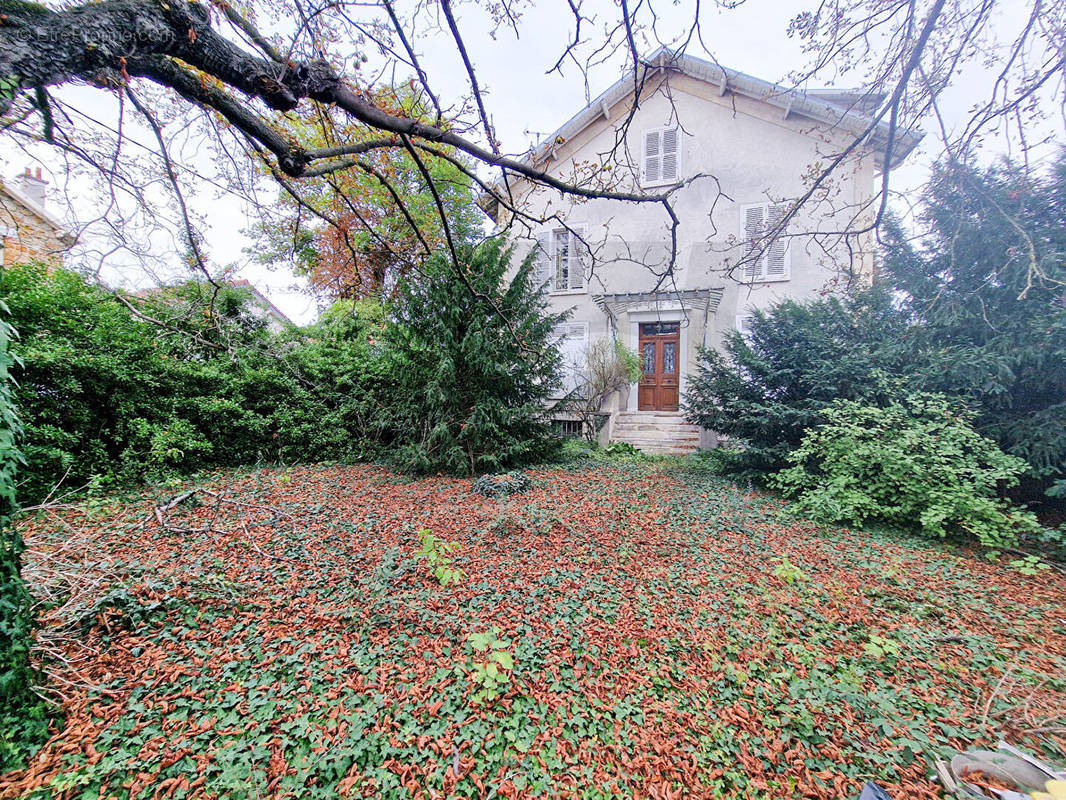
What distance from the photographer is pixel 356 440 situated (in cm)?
692

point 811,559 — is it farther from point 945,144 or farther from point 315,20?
point 315,20

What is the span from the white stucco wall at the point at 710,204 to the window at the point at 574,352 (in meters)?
0.26

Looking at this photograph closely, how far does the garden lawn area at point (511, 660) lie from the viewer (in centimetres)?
169

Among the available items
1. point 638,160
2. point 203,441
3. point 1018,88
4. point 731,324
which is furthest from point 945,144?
point 638,160

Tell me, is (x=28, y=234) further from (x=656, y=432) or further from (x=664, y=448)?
(x=656, y=432)

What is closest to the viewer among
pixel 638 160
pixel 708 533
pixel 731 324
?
pixel 708 533

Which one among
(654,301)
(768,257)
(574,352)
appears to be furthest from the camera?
(574,352)

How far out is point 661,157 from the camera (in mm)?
10523

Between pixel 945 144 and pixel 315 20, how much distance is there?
4413mm

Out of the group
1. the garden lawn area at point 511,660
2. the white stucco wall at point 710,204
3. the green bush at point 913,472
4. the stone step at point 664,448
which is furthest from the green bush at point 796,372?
the white stucco wall at point 710,204

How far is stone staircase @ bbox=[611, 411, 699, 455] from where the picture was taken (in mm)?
9141

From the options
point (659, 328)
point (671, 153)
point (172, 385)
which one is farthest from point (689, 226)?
point (172, 385)

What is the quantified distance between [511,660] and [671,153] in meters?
12.2

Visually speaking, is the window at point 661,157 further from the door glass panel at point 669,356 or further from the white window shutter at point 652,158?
the door glass panel at point 669,356
